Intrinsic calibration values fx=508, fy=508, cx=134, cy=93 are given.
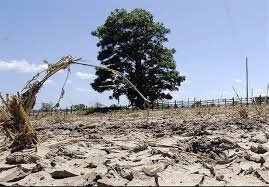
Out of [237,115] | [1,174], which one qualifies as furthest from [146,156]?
[237,115]

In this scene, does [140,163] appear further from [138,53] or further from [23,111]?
[138,53]

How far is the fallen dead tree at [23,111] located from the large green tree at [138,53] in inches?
1289

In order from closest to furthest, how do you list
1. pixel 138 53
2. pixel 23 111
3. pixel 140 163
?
1. pixel 140 163
2. pixel 23 111
3. pixel 138 53

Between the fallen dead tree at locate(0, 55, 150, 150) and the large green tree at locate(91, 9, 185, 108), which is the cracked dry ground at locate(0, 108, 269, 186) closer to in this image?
the fallen dead tree at locate(0, 55, 150, 150)

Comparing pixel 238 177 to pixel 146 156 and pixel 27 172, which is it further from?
pixel 27 172

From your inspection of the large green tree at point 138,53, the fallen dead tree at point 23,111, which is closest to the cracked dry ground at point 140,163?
the fallen dead tree at point 23,111

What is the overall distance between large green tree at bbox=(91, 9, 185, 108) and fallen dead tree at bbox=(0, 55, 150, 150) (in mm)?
32734

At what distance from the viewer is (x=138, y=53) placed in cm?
4184

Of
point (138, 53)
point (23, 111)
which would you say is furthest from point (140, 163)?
point (138, 53)

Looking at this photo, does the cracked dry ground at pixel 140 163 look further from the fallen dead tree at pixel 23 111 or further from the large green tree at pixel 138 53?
the large green tree at pixel 138 53

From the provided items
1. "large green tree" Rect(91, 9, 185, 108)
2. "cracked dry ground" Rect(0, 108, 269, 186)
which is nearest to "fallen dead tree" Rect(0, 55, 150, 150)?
"cracked dry ground" Rect(0, 108, 269, 186)

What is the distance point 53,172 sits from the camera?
4.44 meters

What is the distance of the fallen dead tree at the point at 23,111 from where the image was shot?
6305 mm

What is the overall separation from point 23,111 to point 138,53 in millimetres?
35585
